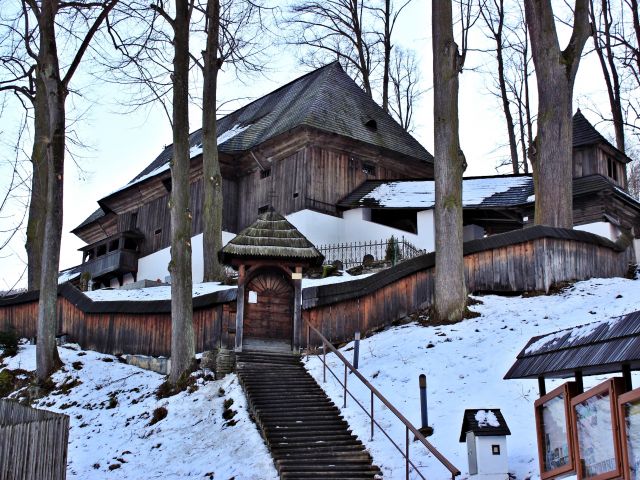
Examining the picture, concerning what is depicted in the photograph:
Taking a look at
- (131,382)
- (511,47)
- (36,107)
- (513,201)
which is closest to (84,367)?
(131,382)

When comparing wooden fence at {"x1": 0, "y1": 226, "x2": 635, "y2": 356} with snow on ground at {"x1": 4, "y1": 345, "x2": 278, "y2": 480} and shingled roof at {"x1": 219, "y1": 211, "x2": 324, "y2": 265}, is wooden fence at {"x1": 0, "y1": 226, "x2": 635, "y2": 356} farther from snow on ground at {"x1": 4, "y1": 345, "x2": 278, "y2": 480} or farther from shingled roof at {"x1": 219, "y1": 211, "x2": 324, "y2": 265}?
snow on ground at {"x1": 4, "y1": 345, "x2": 278, "y2": 480}

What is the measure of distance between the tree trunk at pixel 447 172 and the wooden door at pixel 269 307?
133 inches

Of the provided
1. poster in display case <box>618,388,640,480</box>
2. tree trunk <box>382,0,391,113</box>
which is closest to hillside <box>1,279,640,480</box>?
poster in display case <box>618,388,640,480</box>

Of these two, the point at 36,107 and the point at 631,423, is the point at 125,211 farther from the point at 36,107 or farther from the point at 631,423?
the point at 631,423

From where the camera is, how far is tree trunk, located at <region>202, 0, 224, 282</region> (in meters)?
25.0

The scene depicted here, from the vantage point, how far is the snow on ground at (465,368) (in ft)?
35.7

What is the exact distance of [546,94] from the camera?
21.1 m

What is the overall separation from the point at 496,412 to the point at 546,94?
530 inches

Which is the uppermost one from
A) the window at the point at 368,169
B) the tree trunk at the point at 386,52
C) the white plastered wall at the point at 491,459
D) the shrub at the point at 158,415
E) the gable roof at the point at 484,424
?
the tree trunk at the point at 386,52

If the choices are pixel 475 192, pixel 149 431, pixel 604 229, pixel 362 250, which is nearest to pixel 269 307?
pixel 149 431

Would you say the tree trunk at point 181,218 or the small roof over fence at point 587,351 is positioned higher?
the tree trunk at point 181,218

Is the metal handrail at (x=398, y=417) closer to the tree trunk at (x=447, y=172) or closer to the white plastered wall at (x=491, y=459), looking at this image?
the white plastered wall at (x=491, y=459)

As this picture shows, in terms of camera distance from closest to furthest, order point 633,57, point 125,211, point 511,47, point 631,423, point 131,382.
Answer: point 631,423
point 131,382
point 633,57
point 511,47
point 125,211

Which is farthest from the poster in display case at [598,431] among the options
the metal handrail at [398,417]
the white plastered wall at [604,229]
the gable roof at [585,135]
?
the gable roof at [585,135]
